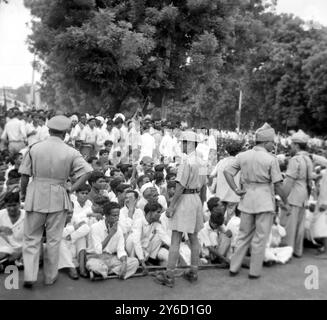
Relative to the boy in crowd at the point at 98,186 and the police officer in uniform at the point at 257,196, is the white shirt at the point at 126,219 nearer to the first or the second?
the boy in crowd at the point at 98,186

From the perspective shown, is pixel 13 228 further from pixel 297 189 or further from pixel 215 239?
pixel 297 189

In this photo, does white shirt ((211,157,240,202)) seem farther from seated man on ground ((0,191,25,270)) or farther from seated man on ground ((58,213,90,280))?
seated man on ground ((0,191,25,270))

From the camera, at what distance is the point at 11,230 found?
16.3ft

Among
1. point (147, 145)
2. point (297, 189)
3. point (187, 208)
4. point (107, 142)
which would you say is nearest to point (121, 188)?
point (187, 208)

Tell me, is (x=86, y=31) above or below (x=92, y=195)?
above

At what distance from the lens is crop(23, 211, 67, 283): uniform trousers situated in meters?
4.34

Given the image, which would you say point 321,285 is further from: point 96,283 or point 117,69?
point 117,69

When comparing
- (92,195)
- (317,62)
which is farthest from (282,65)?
(92,195)

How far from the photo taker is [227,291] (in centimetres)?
461

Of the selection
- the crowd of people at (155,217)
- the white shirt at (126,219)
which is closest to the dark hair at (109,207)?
the crowd of people at (155,217)

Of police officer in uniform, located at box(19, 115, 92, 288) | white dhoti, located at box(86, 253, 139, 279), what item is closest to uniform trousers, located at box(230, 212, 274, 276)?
white dhoti, located at box(86, 253, 139, 279)

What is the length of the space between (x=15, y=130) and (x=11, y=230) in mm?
5491

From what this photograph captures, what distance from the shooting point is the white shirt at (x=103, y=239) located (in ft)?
16.6

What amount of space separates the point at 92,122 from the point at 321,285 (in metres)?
7.23
